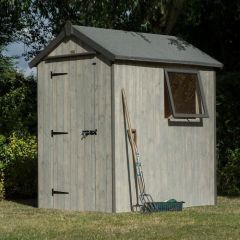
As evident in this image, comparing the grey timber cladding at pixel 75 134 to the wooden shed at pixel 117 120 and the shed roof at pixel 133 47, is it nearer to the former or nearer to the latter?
the wooden shed at pixel 117 120

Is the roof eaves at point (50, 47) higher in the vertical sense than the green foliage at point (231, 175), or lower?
higher

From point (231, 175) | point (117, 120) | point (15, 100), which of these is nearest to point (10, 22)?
point (15, 100)

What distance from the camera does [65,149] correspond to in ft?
46.3

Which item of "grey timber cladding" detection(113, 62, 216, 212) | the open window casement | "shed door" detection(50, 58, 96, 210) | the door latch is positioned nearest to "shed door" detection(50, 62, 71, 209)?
"shed door" detection(50, 58, 96, 210)

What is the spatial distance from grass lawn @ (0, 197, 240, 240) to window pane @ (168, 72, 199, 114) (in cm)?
198

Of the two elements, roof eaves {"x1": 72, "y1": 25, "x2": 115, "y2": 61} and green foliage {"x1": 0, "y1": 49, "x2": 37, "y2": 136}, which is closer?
roof eaves {"x1": 72, "y1": 25, "x2": 115, "y2": 61}

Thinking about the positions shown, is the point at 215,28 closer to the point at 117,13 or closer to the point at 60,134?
the point at 117,13

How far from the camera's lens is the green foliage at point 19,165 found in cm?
1673

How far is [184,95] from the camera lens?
14.6 meters

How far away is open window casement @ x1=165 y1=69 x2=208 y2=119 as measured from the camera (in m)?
14.2

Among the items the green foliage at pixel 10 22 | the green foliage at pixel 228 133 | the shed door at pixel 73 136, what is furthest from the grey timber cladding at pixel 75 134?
the green foliage at pixel 10 22

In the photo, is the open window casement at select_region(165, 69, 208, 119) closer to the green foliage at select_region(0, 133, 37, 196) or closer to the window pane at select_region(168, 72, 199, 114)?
the window pane at select_region(168, 72, 199, 114)

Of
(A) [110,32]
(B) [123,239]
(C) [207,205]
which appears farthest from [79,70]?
(B) [123,239]

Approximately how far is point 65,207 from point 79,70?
8.52ft
